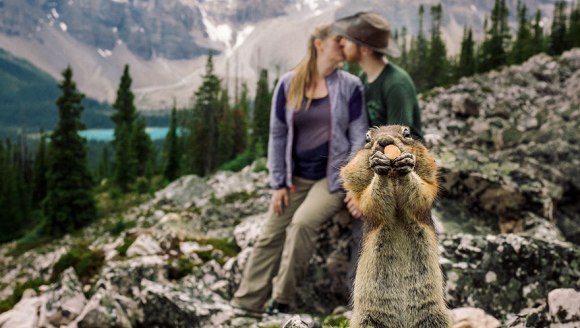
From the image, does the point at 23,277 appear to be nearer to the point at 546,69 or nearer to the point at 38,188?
the point at 546,69

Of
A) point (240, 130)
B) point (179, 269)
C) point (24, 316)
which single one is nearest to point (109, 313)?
point (179, 269)

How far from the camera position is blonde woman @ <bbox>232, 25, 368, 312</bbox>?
6.59 m

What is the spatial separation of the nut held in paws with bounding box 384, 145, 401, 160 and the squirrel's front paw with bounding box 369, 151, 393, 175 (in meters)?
0.02

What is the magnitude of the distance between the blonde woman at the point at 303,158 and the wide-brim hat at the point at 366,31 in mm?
175

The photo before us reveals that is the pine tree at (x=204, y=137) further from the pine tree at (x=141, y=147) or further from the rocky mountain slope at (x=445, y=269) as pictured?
the rocky mountain slope at (x=445, y=269)

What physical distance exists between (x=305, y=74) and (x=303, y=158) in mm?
1152

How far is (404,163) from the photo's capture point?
2781 millimetres

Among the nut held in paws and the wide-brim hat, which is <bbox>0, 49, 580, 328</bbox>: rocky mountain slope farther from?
the wide-brim hat

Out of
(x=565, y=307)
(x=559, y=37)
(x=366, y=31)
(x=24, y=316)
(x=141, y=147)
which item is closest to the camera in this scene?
(x=565, y=307)

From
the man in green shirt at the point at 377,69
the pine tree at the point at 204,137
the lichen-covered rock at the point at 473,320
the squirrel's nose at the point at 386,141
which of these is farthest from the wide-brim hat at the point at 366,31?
the pine tree at the point at 204,137

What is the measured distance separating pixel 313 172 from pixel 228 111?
71.4 metres

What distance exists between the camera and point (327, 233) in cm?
836

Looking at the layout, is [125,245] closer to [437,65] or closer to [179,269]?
[179,269]

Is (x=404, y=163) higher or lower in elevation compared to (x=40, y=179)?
higher
